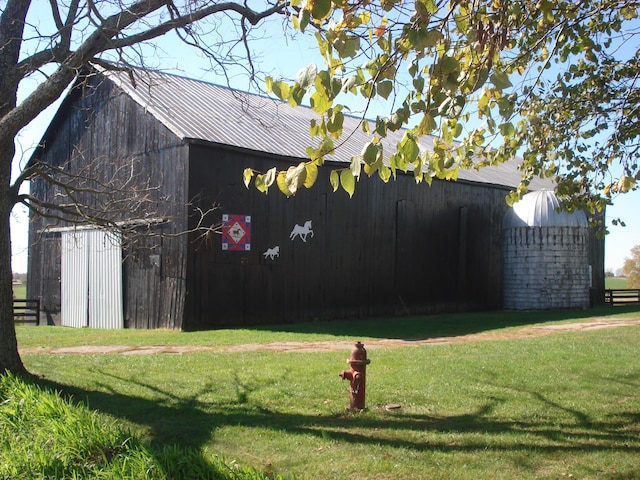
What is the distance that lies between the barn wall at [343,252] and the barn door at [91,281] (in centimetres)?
310

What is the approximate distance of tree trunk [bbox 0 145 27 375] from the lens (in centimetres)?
794

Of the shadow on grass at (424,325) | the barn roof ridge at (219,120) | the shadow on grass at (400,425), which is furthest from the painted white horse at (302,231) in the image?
the shadow on grass at (400,425)

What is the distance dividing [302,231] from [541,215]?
944 centimetres

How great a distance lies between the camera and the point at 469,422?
6402 mm

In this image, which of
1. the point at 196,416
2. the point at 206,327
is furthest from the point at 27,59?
the point at 206,327

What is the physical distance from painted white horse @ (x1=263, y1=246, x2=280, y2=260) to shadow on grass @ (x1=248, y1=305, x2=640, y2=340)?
1858mm

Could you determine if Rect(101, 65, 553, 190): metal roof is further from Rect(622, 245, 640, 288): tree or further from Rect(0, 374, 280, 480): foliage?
Rect(622, 245, 640, 288): tree

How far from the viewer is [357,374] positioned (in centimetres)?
664

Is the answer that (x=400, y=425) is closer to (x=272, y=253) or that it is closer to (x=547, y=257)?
(x=272, y=253)

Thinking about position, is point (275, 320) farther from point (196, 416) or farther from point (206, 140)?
point (196, 416)

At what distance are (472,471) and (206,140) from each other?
39.9ft

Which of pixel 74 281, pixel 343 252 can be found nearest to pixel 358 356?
pixel 343 252

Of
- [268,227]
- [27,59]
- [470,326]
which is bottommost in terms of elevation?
[470,326]

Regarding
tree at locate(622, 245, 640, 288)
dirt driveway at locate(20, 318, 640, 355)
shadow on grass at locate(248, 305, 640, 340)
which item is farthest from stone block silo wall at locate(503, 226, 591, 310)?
tree at locate(622, 245, 640, 288)
